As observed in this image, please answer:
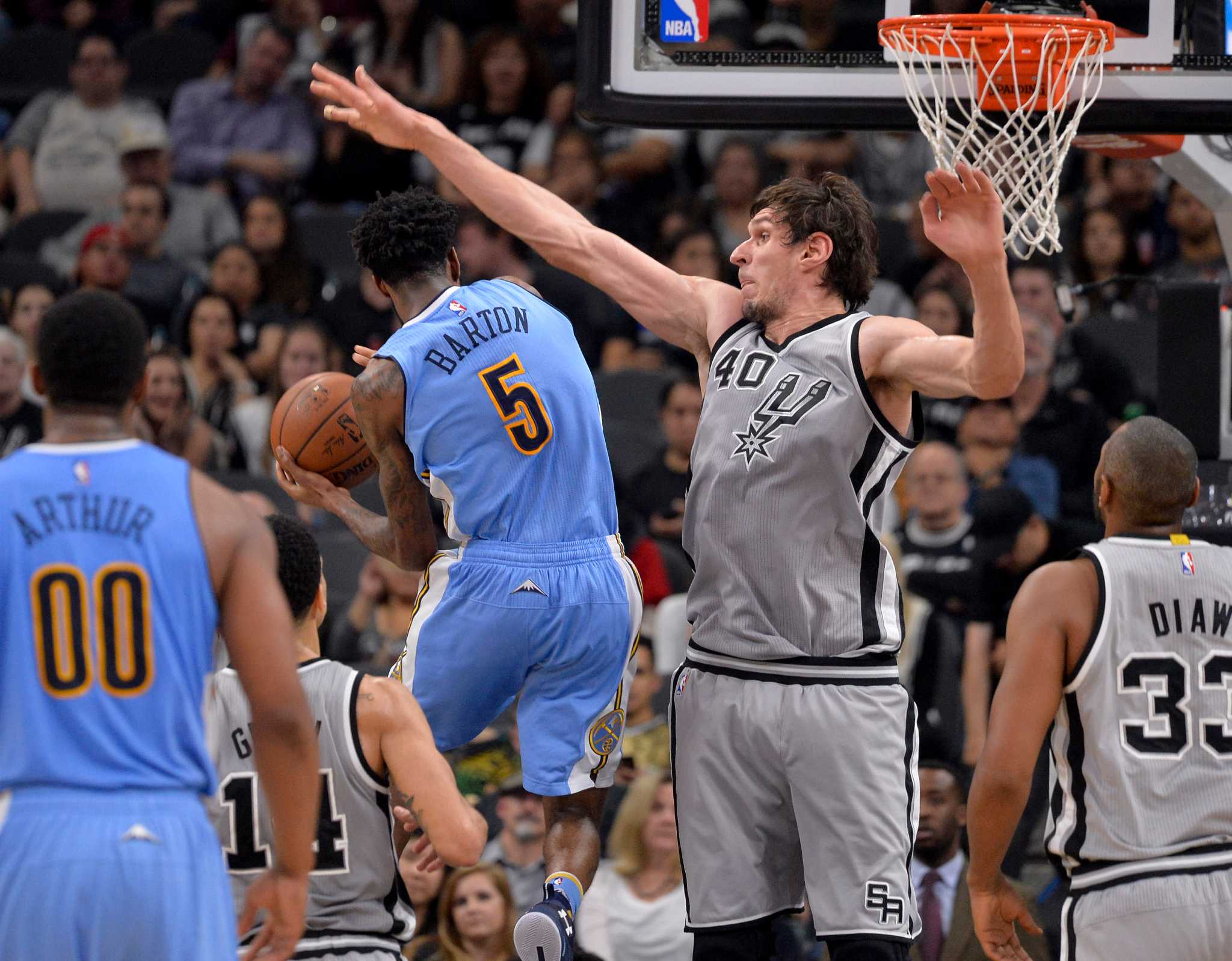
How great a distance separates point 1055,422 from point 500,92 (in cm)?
475

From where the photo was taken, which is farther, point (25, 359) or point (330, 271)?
point (330, 271)

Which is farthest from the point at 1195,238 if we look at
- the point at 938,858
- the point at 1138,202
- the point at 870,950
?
the point at 870,950

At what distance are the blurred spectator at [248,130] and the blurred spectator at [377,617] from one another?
456 cm

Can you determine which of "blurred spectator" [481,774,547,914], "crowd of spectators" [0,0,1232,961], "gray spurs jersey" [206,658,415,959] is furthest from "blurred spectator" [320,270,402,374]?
"gray spurs jersey" [206,658,415,959]

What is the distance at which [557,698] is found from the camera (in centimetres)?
504

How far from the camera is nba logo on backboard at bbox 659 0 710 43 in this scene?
18.6 feet

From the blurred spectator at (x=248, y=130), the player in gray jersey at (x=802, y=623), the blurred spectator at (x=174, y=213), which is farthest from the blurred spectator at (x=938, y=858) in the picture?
the blurred spectator at (x=248, y=130)

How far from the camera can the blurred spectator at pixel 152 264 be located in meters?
10.5

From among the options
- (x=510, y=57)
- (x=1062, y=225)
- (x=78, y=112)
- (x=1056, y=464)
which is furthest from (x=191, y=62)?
(x=1056, y=464)

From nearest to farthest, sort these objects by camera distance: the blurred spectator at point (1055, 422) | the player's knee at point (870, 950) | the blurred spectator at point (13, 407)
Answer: the player's knee at point (870, 950), the blurred spectator at point (1055, 422), the blurred spectator at point (13, 407)

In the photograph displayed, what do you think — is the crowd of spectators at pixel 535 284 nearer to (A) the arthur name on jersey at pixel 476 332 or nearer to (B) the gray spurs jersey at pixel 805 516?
(B) the gray spurs jersey at pixel 805 516

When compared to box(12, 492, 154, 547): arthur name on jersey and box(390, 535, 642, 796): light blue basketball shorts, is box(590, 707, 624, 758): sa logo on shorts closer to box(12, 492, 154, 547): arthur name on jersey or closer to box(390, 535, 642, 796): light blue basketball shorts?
box(390, 535, 642, 796): light blue basketball shorts

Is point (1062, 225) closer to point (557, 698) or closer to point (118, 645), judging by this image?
point (557, 698)

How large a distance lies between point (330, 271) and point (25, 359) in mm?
2034
